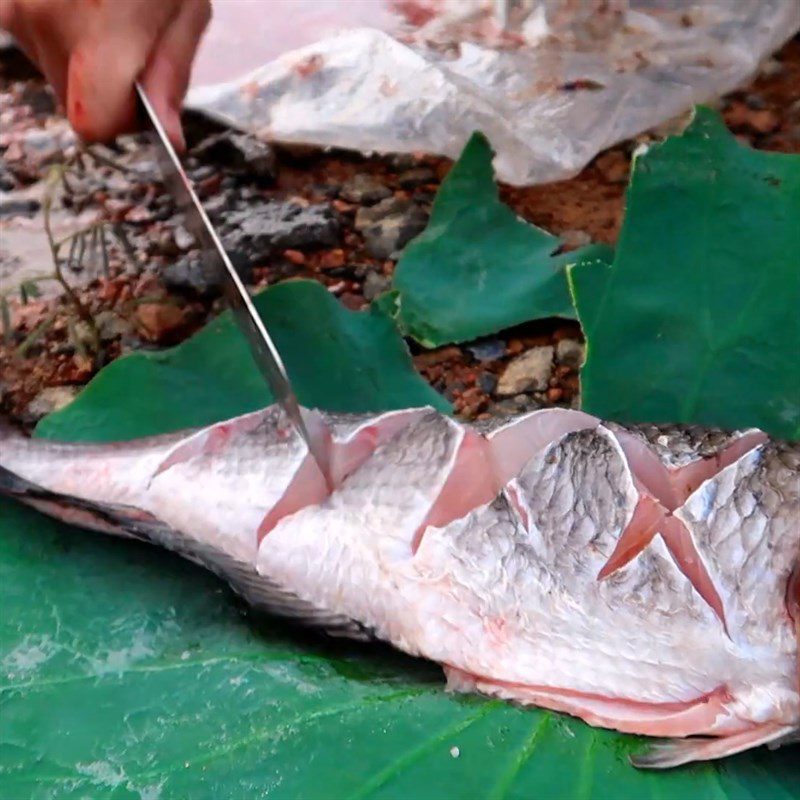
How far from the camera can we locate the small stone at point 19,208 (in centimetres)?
163

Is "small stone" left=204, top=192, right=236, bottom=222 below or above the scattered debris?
above

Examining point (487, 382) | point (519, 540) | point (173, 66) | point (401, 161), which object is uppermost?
point (173, 66)

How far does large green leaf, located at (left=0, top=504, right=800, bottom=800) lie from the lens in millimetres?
741

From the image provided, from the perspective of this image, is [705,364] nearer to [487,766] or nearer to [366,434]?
[366,434]

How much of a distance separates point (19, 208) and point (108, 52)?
2.64 ft

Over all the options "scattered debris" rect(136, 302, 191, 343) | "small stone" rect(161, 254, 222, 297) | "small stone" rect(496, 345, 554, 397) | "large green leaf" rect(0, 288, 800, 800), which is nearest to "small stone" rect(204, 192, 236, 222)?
"small stone" rect(161, 254, 222, 297)

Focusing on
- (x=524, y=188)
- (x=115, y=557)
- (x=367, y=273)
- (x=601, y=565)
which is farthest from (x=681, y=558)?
(x=524, y=188)

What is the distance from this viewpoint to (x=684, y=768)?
0.72 meters

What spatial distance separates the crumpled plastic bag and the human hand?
27.9 inches

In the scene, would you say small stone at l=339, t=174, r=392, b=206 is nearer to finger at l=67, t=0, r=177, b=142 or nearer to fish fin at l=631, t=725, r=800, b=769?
finger at l=67, t=0, r=177, b=142

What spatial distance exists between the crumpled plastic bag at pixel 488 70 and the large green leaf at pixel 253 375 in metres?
0.57

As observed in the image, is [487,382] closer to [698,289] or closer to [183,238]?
[698,289]

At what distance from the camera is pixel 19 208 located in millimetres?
1637

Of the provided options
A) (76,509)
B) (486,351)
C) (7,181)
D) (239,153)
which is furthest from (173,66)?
(7,181)
